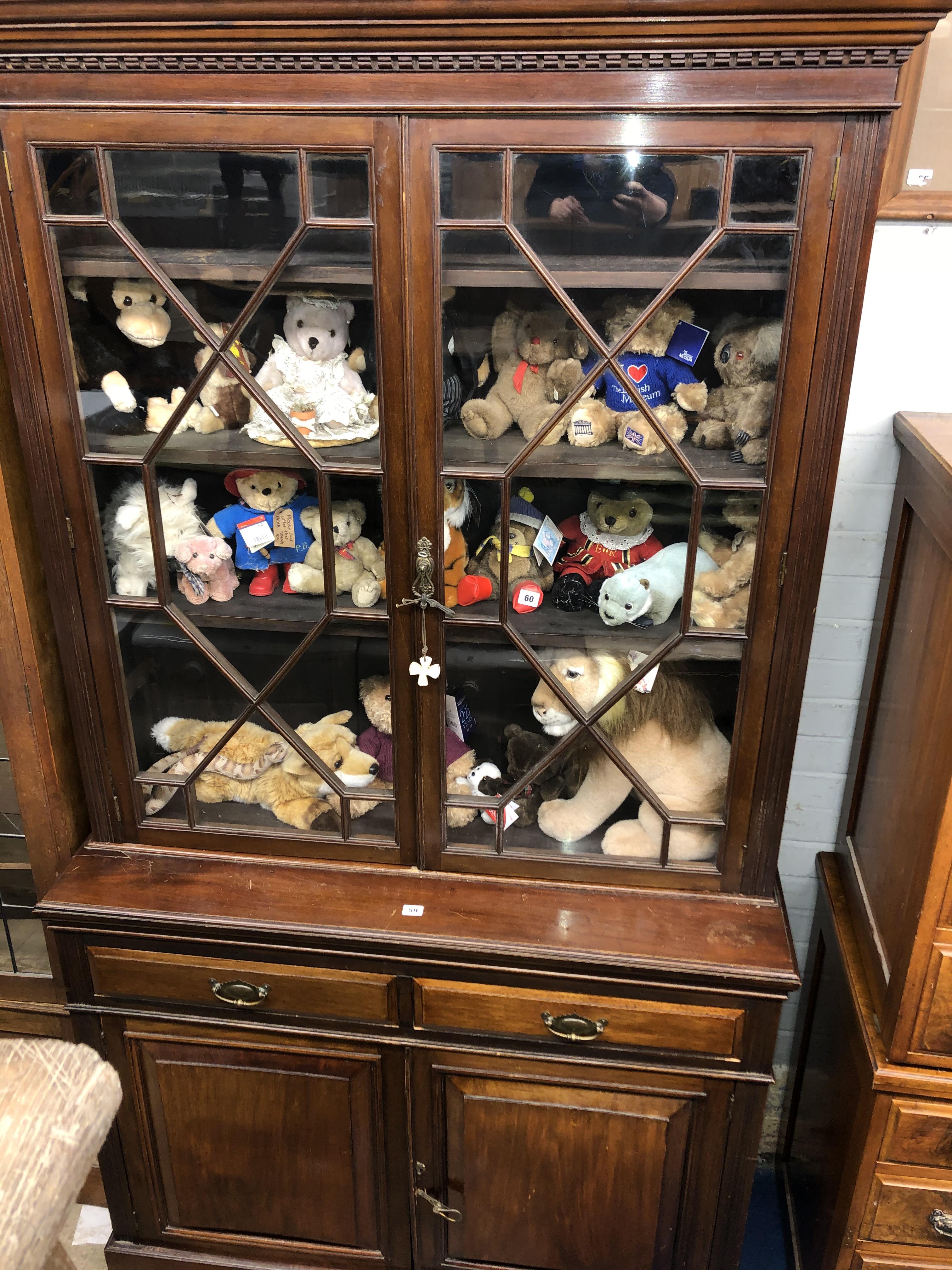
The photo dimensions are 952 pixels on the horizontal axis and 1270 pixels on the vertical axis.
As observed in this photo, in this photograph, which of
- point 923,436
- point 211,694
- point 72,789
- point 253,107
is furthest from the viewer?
point 72,789

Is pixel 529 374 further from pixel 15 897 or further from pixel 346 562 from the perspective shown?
pixel 15 897

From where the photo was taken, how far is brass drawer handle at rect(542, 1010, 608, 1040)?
1413 mm

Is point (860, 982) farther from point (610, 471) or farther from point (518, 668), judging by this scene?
point (610, 471)

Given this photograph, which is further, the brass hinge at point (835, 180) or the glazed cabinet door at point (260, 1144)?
the glazed cabinet door at point (260, 1144)

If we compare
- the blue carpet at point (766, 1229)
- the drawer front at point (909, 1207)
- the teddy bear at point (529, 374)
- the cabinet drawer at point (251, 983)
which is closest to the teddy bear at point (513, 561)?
the teddy bear at point (529, 374)

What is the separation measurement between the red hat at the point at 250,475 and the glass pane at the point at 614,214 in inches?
17.5

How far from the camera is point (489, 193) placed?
1151 mm

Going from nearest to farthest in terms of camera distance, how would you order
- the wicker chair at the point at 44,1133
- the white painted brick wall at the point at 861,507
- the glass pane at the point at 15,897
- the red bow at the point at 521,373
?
1. the wicker chair at the point at 44,1133
2. the red bow at the point at 521,373
3. the white painted brick wall at the point at 861,507
4. the glass pane at the point at 15,897

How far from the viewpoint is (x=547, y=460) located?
128 cm

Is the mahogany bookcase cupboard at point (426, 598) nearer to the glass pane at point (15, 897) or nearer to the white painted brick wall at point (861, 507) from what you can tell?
the glass pane at point (15, 897)

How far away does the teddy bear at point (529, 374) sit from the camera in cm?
122

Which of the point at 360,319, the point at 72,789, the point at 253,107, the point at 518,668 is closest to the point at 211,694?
the point at 72,789

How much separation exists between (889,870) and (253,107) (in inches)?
52.3

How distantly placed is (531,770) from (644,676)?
9.0 inches
